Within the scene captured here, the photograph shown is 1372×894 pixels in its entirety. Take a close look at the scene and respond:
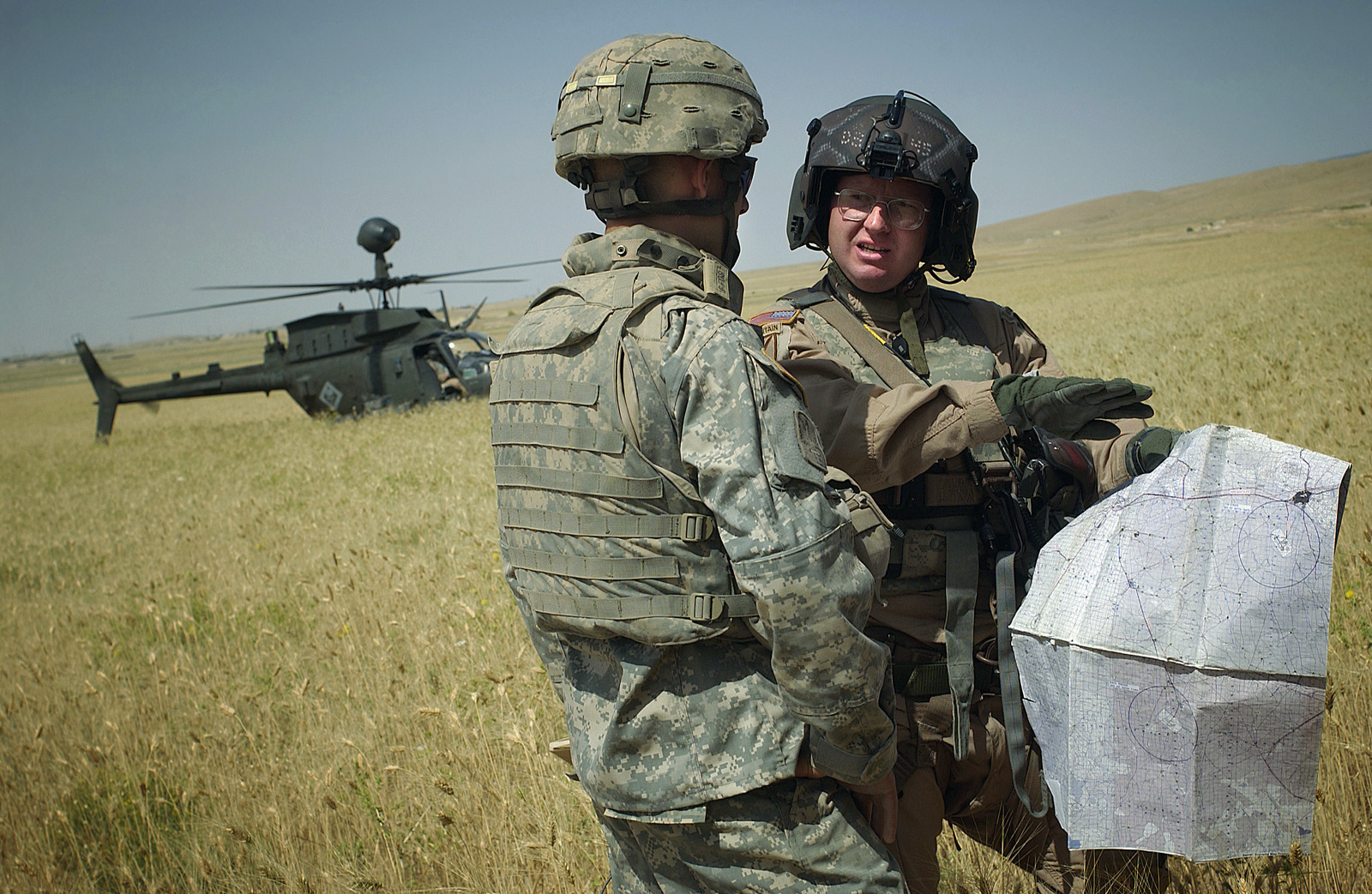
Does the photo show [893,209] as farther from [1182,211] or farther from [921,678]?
[1182,211]

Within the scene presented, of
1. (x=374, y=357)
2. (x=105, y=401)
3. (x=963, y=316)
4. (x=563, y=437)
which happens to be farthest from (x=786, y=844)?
(x=105, y=401)

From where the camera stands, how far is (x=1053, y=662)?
1830mm

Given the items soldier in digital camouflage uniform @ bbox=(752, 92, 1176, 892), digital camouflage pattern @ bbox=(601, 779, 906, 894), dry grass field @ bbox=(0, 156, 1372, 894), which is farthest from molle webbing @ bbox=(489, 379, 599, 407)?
dry grass field @ bbox=(0, 156, 1372, 894)

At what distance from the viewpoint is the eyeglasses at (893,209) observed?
2629 mm

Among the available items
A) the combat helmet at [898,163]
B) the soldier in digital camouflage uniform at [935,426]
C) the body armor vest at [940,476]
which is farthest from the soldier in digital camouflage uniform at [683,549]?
the combat helmet at [898,163]

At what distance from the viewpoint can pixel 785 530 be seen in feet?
5.01

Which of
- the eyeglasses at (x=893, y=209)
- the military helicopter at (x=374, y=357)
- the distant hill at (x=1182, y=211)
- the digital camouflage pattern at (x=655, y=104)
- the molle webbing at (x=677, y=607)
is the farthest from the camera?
the distant hill at (x=1182, y=211)

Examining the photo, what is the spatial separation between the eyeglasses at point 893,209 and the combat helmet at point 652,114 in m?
0.77

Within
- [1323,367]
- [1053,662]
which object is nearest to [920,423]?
[1053,662]

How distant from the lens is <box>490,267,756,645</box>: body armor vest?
164cm

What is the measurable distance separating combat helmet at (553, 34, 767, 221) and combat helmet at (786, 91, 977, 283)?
72 cm

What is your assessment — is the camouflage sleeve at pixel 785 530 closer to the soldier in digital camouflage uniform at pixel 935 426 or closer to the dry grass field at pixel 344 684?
the soldier in digital camouflage uniform at pixel 935 426

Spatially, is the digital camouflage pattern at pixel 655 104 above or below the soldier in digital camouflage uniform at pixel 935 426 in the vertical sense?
above

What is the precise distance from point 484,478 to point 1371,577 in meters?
7.50
